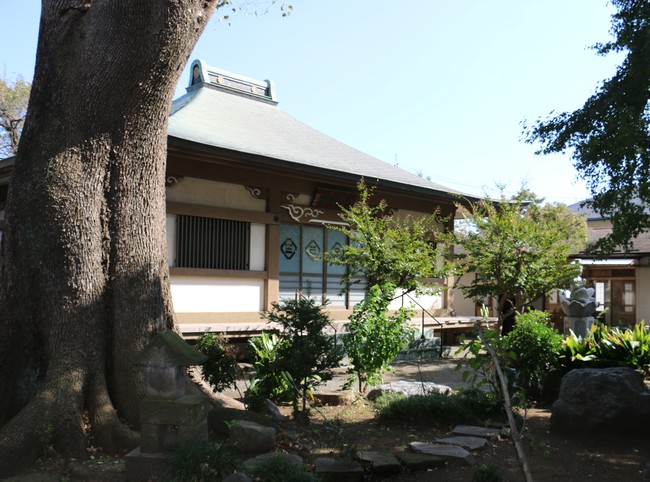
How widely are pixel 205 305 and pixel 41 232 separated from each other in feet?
21.1

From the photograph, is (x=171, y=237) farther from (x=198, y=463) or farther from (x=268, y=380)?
(x=198, y=463)

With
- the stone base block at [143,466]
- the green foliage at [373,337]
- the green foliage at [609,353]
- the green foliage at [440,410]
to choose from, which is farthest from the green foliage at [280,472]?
the green foliage at [609,353]

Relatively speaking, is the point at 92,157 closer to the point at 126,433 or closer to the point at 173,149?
the point at 126,433

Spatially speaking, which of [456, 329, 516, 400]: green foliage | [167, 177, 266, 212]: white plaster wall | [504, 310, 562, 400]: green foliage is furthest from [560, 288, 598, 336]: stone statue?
[167, 177, 266, 212]: white plaster wall

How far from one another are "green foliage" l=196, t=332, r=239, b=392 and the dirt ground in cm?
90

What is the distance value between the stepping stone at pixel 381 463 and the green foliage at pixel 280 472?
2.57 feet

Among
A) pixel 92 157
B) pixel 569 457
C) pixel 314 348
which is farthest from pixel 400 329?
pixel 92 157

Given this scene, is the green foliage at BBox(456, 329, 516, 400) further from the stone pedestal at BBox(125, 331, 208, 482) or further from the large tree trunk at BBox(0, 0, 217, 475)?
the large tree trunk at BBox(0, 0, 217, 475)

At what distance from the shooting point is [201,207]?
39.0ft

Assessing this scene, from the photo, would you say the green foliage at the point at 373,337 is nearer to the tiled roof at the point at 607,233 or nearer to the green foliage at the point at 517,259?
the green foliage at the point at 517,259

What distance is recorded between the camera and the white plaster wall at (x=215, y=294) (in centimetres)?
1174

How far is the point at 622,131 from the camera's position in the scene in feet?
27.5

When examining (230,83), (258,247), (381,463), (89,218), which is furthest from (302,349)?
(230,83)

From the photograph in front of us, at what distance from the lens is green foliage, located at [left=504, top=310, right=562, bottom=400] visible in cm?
855
